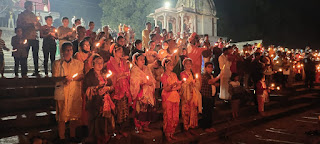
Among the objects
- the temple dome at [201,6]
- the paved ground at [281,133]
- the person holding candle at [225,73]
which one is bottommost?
the paved ground at [281,133]

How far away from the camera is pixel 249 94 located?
8172 mm

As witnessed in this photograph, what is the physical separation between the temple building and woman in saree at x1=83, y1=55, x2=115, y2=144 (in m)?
13.5

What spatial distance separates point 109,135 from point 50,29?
3.91m

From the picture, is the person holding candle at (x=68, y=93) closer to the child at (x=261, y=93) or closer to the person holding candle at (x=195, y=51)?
the person holding candle at (x=195, y=51)

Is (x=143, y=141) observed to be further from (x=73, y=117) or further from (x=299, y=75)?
(x=299, y=75)

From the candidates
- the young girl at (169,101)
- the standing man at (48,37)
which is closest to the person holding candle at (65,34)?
the standing man at (48,37)

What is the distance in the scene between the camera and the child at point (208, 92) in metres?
5.65

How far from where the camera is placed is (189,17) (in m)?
19.9

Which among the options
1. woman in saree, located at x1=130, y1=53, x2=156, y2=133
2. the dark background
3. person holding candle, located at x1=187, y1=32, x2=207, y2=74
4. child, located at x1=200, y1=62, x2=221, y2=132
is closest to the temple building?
the dark background

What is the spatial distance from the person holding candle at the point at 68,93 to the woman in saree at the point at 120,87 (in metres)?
0.65

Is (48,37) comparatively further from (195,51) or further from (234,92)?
(234,92)

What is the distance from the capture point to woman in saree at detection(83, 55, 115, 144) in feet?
13.7

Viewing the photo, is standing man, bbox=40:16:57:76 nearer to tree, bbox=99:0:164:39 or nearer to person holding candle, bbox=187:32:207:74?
person holding candle, bbox=187:32:207:74

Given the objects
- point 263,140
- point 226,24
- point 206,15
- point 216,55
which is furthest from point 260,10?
point 263,140
